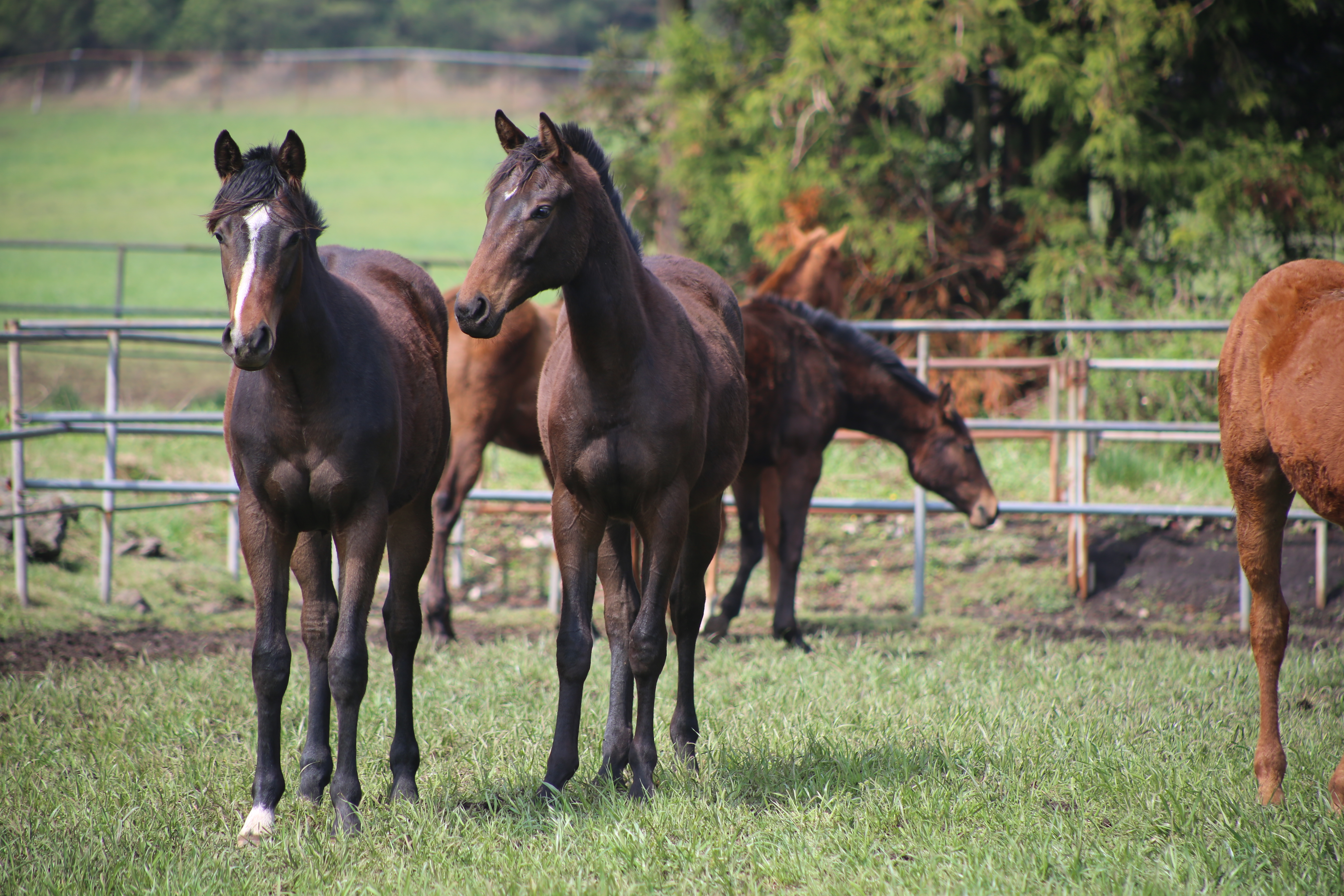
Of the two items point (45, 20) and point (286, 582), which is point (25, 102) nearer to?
point (45, 20)

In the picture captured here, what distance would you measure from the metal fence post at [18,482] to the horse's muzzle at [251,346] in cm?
435

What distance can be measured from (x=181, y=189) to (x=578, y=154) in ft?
98.9

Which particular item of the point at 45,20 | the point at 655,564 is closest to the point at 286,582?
the point at 655,564

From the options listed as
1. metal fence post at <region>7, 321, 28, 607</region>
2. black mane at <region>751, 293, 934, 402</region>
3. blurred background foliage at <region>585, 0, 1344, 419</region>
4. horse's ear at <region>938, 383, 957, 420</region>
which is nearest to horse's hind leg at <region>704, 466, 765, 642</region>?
black mane at <region>751, 293, 934, 402</region>

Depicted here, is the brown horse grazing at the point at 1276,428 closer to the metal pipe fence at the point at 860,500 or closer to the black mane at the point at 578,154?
the black mane at the point at 578,154

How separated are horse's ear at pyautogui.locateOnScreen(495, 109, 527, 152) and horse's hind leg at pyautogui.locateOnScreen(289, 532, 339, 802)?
138 centimetres

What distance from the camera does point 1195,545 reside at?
7.66m

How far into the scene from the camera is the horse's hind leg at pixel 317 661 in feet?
10.5

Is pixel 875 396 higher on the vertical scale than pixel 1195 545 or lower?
higher

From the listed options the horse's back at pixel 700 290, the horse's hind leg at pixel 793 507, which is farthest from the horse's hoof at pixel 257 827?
the horse's hind leg at pixel 793 507

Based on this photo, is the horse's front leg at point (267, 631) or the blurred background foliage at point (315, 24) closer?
the horse's front leg at point (267, 631)

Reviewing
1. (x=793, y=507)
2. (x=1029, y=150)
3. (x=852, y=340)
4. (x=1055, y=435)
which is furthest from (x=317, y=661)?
(x=1029, y=150)

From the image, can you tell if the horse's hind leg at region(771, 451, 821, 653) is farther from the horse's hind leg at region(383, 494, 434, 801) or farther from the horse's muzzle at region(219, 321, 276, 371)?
the horse's muzzle at region(219, 321, 276, 371)

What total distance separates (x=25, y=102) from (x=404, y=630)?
1589 inches
